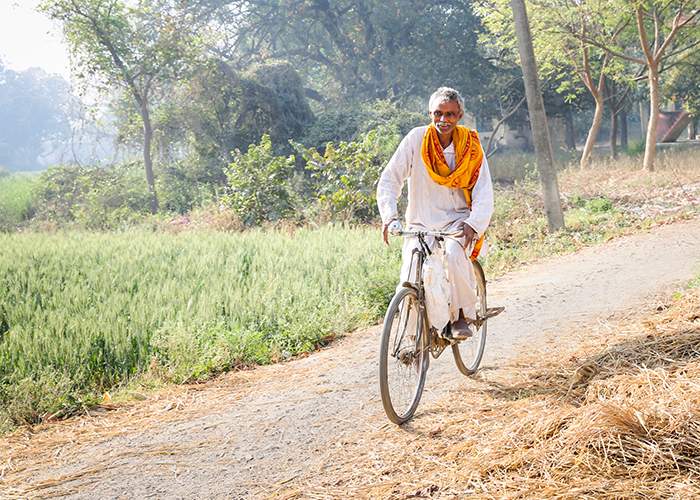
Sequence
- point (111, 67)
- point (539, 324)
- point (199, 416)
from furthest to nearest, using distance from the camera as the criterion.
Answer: point (111, 67) < point (539, 324) < point (199, 416)

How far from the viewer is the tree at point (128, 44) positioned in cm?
2114

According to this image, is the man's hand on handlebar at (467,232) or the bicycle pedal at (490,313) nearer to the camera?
the man's hand on handlebar at (467,232)

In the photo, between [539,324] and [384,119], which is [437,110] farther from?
[384,119]

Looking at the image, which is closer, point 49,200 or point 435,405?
point 435,405

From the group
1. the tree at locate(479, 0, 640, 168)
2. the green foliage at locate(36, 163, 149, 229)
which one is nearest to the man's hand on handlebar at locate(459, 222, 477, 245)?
the tree at locate(479, 0, 640, 168)

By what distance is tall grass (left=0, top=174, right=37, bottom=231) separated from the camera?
2162cm

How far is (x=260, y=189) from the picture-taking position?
633 inches

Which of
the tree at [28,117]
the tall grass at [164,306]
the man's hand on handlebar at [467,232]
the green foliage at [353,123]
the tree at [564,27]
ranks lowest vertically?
the tall grass at [164,306]

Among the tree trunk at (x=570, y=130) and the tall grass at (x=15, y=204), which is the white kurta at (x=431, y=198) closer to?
the tall grass at (x=15, y=204)

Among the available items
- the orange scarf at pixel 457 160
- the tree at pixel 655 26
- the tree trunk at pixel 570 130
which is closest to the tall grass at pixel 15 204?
the tree at pixel 655 26

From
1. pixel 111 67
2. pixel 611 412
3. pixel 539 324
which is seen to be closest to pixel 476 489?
pixel 611 412

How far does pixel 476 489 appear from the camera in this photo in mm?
3152

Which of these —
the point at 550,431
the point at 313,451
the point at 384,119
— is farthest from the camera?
the point at 384,119

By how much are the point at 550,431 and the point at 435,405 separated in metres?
1.13
